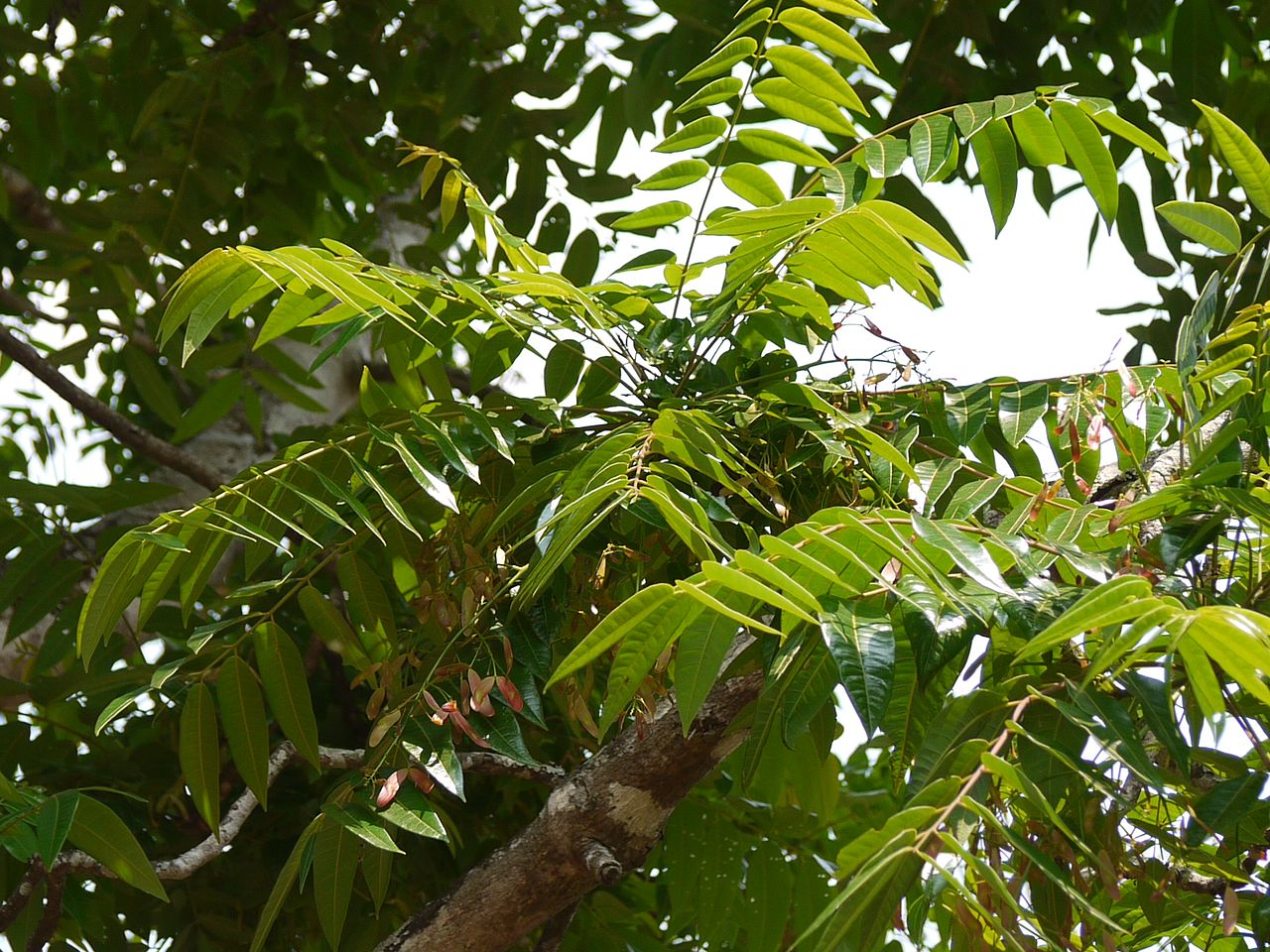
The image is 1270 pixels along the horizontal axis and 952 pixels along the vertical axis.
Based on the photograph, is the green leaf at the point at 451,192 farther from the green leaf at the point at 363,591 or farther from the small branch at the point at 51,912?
the small branch at the point at 51,912

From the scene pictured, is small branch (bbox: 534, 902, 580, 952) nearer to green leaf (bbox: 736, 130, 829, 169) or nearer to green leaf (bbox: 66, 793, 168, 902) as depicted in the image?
green leaf (bbox: 66, 793, 168, 902)

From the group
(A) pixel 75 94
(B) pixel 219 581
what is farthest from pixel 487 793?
(A) pixel 75 94

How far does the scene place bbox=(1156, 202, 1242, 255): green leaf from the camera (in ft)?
3.00

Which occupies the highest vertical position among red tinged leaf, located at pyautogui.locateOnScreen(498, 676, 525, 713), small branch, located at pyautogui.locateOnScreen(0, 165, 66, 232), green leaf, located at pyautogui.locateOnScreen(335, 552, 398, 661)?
small branch, located at pyautogui.locateOnScreen(0, 165, 66, 232)

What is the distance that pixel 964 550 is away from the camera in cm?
84

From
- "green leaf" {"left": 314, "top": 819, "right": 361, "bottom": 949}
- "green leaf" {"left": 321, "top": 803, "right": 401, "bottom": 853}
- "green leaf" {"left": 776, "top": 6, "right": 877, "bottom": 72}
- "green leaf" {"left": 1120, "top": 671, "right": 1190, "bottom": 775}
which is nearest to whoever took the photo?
"green leaf" {"left": 1120, "top": 671, "right": 1190, "bottom": 775}

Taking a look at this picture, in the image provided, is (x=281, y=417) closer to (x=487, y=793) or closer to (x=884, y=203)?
(x=487, y=793)

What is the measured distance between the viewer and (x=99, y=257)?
7.48 feet

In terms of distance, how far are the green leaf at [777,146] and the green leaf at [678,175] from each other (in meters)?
0.05

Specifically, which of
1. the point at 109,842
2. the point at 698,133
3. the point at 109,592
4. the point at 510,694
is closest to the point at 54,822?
the point at 109,842

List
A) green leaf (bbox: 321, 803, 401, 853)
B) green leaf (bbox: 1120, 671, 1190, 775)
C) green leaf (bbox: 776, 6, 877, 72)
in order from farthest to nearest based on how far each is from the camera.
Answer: green leaf (bbox: 776, 6, 877, 72) < green leaf (bbox: 321, 803, 401, 853) < green leaf (bbox: 1120, 671, 1190, 775)

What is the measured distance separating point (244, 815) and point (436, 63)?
162 cm

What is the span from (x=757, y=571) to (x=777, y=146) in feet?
2.16

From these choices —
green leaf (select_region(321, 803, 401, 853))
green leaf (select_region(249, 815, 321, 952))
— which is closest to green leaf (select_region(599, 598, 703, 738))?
green leaf (select_region(321, 803, 401, 853))
